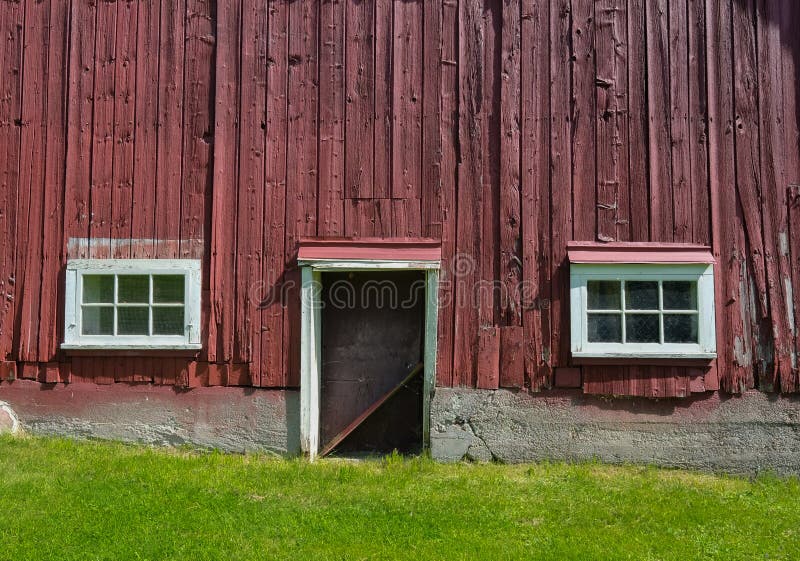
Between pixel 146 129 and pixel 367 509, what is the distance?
429cm

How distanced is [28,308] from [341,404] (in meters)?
3.25

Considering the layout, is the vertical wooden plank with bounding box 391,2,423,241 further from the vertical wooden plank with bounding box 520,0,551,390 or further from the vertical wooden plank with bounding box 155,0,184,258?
the vertical wooden plank with bounding box 155,0,184,258

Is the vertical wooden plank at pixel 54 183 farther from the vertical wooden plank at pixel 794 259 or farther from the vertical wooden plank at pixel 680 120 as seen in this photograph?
the vertical wooden plank at pixel 794 259

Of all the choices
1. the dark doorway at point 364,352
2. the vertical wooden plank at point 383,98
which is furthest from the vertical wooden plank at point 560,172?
the vertical wooden plank at point 383,98

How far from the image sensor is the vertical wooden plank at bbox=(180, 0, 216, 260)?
683 centimetres

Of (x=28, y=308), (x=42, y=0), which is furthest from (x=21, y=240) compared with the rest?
(x=42, y=0)

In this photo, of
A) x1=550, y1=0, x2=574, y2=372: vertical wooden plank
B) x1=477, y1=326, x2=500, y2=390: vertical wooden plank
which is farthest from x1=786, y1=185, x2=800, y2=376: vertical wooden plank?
x1=477, y1=326, x2=500, y2=390: vertical wooden plank

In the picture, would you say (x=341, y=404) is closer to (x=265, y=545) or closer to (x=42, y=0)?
(x=265, y=545)

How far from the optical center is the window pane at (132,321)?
6.84 meters

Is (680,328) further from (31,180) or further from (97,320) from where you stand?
(31,180)

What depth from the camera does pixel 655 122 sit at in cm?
662

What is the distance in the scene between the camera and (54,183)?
23.0 feet

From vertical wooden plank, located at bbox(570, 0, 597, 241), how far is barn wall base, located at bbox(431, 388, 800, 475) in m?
1.66

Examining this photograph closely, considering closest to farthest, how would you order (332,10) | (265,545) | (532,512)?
(265,545)
(532,512)
(332,10)
